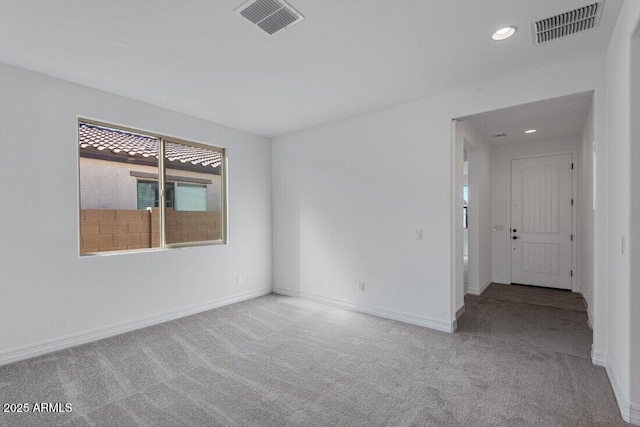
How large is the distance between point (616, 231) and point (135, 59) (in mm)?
4131

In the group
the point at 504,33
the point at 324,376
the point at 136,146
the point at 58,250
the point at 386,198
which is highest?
the point at 504,33

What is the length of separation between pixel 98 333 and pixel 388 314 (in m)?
3.32

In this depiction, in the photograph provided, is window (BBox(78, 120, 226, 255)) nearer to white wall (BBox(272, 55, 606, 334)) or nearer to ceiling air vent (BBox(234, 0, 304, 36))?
white wall (BBox(272, 55, 606, 334))

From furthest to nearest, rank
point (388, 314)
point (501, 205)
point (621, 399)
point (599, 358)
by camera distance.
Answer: point (501, 205)
point (388, 314)
point (599, 358)
point (621, 399)

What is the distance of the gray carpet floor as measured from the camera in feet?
6.81

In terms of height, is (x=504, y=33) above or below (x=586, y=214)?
above

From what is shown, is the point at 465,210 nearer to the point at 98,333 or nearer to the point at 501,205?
the point at 501,205

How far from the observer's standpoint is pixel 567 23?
7.40ft

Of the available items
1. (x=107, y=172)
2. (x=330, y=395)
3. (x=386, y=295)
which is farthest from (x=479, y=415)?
(x=107, y=172)

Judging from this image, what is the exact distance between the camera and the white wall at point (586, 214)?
3.77 meters

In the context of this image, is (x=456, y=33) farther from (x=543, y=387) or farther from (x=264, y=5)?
(x=543, y=387)

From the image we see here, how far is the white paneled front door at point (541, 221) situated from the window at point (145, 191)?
5251 mm

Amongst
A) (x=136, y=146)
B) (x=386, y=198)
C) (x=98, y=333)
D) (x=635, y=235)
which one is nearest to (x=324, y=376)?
(x=386, y=198)

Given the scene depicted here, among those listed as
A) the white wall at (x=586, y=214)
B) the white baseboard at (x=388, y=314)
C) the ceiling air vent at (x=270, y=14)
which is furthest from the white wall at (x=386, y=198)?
the ceiling air vent at (x=270, y=14)
